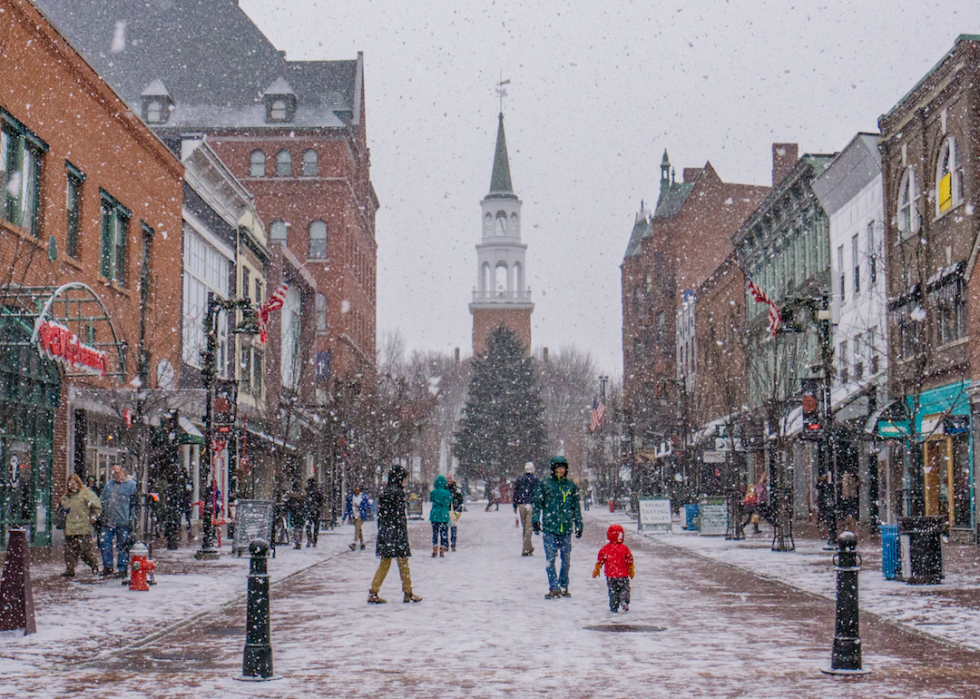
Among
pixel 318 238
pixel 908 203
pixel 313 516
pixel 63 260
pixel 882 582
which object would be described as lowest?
pixel 882 582

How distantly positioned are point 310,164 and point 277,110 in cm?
336

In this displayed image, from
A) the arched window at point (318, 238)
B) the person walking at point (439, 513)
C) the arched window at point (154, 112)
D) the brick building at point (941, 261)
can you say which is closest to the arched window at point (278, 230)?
the arched window at point (318, 238)

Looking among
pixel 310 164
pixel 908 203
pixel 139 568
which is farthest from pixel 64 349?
pixel 310 164

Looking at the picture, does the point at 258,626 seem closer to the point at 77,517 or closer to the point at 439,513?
the point at 77,517

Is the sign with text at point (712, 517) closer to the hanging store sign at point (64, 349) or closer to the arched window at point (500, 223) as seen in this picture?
the hanging store sign at point (64, 349)

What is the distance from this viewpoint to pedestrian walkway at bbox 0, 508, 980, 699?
30.0ft

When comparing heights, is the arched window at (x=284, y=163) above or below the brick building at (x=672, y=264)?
above

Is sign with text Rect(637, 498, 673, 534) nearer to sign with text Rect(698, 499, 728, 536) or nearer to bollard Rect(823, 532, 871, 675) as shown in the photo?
sign with text Rect(698, 499, 728, 536)

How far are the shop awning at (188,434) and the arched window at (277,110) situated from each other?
40.0m

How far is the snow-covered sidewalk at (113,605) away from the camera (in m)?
11.2

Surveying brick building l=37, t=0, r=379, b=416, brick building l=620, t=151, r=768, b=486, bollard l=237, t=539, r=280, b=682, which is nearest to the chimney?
brick building l=620, t=151, r=768, b=486

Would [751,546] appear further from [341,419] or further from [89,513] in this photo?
[341,419]

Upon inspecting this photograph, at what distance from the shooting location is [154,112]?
2685 inches

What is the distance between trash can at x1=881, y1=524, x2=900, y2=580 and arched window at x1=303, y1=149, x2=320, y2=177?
183 ft
